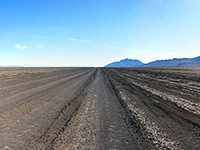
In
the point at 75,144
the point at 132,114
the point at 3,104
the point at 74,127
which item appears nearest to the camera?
the point at 75,144

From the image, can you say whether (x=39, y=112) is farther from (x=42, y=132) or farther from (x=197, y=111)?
(x=197, y=111)

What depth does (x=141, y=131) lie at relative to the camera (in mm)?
3654

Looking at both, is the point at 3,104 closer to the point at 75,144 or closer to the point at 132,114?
the point at 75,144

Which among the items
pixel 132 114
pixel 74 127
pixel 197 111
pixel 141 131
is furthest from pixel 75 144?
pixel 197 111

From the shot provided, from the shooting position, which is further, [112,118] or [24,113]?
[24,113]

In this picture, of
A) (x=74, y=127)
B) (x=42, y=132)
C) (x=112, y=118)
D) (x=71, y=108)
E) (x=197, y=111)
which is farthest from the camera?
(x=71, y=108)

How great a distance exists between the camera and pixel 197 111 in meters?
5.29

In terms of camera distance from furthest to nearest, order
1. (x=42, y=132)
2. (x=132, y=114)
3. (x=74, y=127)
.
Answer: (x=132, y=114) < (x=74, y=127) < (x=42, y=132)

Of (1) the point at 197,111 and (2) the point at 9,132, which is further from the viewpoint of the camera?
(1) the point at 197,111

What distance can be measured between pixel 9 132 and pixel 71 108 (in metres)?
2.36

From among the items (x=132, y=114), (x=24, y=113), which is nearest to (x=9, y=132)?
(x=24, y=113)

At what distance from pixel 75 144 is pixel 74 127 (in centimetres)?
87

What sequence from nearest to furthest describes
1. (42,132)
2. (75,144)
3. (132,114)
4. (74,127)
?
1. (75,144)
2. (42,132)
3. (74,127)
4. (132,114)

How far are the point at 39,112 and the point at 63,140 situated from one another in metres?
2.41
